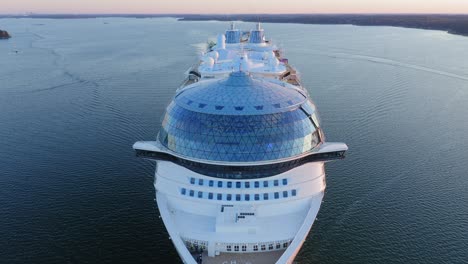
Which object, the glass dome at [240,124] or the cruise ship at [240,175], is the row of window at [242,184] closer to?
the cruise ship at [240,175]

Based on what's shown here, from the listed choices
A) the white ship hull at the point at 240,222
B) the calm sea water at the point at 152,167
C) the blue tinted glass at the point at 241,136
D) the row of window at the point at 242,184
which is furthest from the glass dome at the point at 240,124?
the calm sea water at the point at 152,167

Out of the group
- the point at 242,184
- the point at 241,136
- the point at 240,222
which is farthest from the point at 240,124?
the point at 240,222

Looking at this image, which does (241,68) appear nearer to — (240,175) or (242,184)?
(240,175)

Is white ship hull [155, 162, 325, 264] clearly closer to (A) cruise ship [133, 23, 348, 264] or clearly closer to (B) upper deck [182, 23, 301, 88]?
(A) cruise ship [133, 23, 348, 264]

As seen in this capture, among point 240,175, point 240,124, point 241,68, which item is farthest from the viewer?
point 241,68

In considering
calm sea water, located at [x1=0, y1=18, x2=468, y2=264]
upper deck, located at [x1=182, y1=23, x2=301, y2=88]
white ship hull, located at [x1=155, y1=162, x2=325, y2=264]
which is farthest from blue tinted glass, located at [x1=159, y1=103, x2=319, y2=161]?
upper deck, located at [x1=182, y1=23, x2=301, y2=88]

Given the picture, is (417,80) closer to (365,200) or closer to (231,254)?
(365,200)
